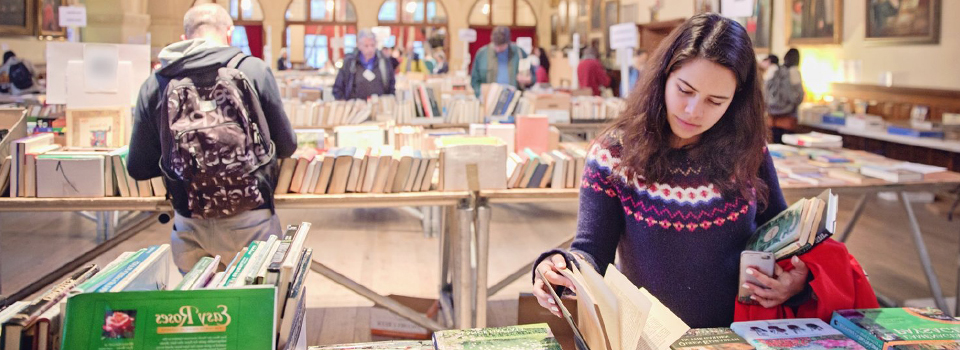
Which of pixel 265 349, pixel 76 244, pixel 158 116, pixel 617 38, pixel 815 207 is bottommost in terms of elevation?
pixel 76 244

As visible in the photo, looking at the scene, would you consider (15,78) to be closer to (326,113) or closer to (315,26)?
(326,113)

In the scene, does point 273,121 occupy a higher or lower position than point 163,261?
higher

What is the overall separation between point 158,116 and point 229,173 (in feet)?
1.17

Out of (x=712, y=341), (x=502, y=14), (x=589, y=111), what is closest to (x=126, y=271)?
(x=712, y=341)

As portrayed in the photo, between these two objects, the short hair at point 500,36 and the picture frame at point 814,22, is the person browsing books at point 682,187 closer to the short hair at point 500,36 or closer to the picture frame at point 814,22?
the short hair at point 500,36

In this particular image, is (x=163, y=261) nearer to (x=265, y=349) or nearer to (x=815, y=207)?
(x=265, y=349)

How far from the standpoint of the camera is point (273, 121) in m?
3.18

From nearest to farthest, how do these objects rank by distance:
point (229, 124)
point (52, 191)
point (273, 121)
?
point (229, 124) < point (273, 121) < point (52, 191)

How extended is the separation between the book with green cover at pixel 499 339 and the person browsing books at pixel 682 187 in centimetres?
42

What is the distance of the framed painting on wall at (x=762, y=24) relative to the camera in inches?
433

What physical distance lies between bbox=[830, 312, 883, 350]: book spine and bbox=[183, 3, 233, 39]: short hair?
2.40 meters

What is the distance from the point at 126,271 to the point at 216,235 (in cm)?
195

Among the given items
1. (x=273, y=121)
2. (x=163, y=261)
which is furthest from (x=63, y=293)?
(x=273, y=121)

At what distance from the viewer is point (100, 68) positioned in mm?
3811
